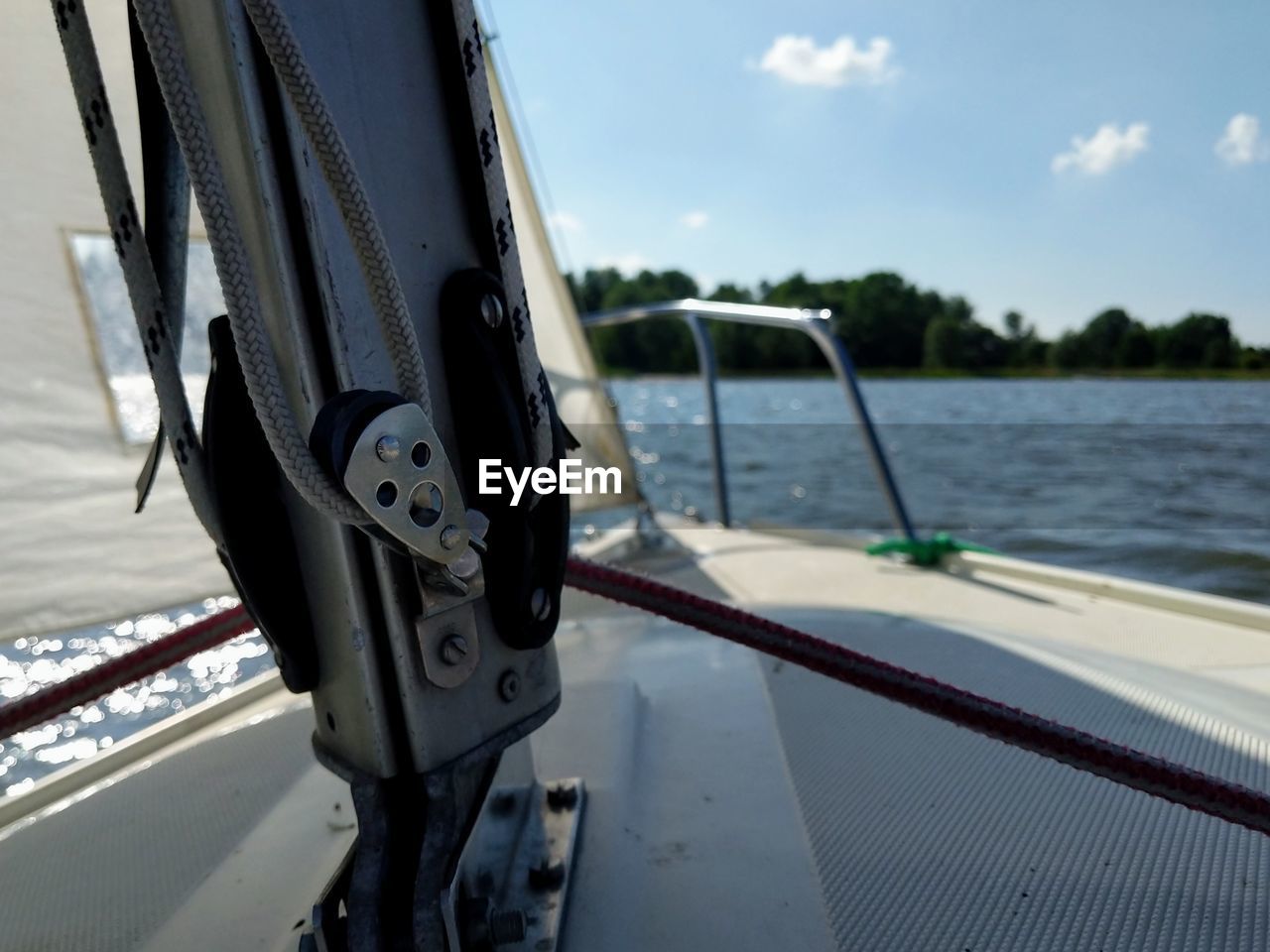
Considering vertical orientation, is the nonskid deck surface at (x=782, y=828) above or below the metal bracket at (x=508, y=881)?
below

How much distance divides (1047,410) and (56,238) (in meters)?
10.3

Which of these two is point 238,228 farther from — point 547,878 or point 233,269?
point 547,878

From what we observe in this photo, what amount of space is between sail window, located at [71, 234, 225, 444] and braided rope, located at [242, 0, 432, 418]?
0.75 meters

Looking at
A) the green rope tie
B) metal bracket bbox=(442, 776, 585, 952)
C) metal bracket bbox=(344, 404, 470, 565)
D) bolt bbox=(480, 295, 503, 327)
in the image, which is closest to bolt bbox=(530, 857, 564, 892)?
metal bracket bbox=(442, 776, 585, 952)

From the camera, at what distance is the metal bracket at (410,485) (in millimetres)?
424

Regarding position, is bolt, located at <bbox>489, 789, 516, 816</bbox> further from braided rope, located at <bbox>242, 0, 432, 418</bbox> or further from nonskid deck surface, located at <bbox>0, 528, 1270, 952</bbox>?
braided rope, located at <bbox>242, 0, 432, 418</bbox>

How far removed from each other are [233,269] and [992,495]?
19.1ft

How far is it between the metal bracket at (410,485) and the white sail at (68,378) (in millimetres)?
894

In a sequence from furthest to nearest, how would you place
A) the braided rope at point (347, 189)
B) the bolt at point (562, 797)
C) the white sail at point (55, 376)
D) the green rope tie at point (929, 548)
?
the green rope tie at point (929, 548)
the white sail at point (55, 376)
the bolt at point (562, 797)
the braided rope at point (347, 189)

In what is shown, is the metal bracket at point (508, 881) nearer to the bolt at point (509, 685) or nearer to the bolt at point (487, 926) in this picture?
the bolt at point (487, 926)

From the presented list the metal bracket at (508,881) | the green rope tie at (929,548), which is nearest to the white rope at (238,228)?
the metal bracket at (508,881)

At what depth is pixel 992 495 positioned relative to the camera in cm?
564

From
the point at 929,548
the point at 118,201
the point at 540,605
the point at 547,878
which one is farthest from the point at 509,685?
the point at 929,548

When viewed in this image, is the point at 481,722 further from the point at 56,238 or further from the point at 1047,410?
the point at 1047,410
